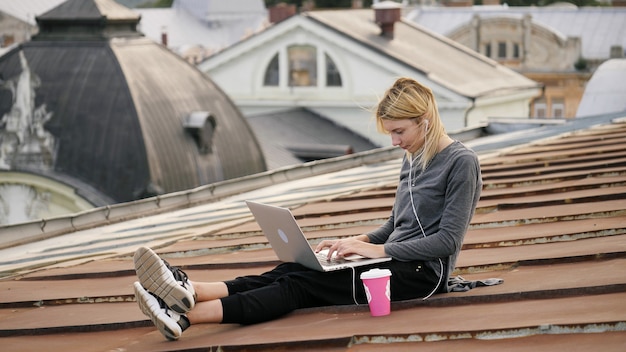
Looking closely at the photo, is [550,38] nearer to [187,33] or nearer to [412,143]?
[187,33]

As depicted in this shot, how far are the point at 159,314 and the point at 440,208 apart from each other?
1.49 m

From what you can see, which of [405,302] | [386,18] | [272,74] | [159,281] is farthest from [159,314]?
[272,74]

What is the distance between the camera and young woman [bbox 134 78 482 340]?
22.5 ft

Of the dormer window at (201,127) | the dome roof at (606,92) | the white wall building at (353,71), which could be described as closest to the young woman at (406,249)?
the dome roof at (606,92)

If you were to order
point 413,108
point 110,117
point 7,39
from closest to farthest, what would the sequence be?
point 413,108 < point 110,117 < point 7,39

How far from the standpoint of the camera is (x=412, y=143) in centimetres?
704

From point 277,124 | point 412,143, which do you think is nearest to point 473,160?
point 412,143

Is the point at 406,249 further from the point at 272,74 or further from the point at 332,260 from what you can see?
the point at 272,74

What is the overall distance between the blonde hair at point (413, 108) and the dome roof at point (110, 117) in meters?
23.8

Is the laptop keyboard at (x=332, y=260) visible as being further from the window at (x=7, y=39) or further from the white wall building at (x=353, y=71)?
the window at (x=7, y=39)

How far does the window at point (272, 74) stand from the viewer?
145 feet

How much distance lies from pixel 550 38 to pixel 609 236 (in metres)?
49.9

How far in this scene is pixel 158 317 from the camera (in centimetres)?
660

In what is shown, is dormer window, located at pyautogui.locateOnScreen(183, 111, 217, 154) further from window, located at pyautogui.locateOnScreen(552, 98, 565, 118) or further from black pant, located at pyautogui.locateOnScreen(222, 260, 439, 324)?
black pant, located at pyautogui.locateOnScreen(222, 260, 439, 324)
